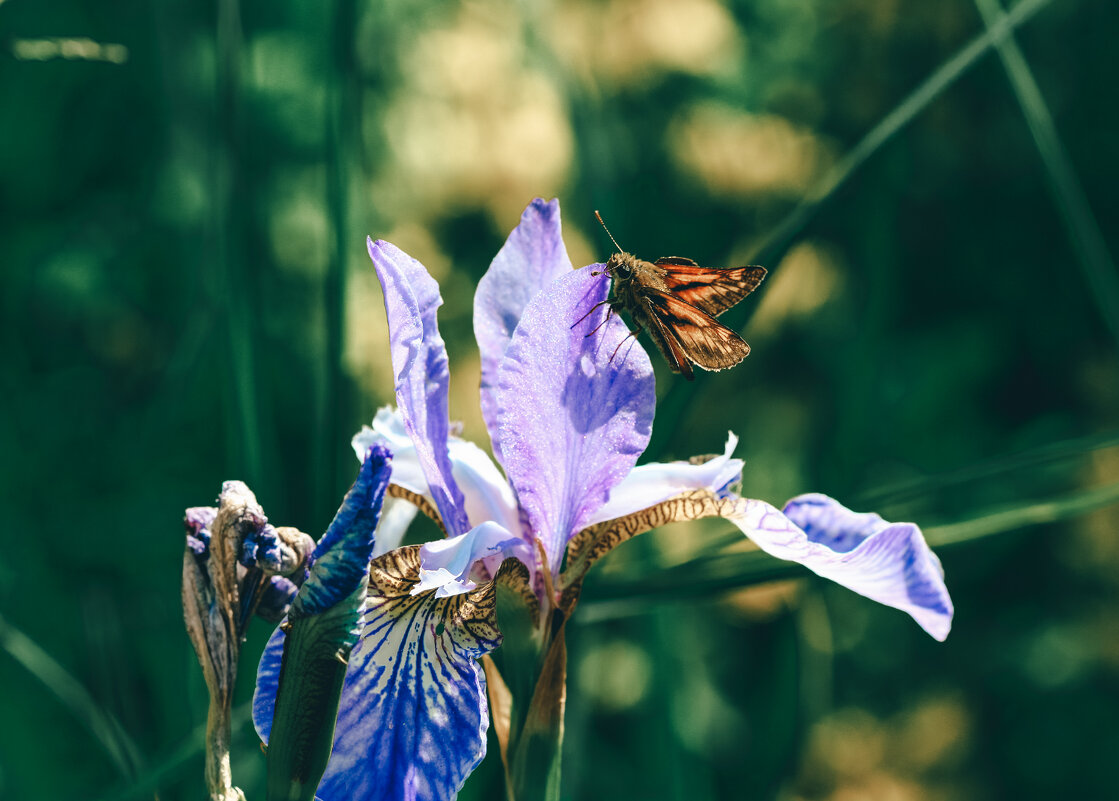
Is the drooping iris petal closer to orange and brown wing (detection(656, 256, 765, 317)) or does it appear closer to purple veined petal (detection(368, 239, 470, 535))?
purple veined petal (detection(368, 239, 470, 535))

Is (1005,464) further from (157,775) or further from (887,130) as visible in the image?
(157,775)

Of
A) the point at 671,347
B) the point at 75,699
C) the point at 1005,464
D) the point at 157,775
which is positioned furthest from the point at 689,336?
the point at 75,699

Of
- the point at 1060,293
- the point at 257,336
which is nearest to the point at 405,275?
the point at 257,336

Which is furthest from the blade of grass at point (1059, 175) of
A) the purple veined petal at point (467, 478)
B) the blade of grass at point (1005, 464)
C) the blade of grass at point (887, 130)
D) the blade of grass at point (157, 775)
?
the blade of grass at point (157, 775)

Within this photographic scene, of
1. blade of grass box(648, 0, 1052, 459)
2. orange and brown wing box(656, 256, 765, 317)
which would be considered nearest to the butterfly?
orange and brown wing box(656, 256, 765, 317)

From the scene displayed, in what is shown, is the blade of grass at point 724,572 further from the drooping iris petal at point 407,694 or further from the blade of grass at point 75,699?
the blade of grass at point 75,699

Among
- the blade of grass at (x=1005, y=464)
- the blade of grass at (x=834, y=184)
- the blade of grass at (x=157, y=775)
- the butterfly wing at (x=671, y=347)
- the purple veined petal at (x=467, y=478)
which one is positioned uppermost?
the blade of grass at (x=834, y=184)

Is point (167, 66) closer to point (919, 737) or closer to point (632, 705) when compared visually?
point (632, 705)
